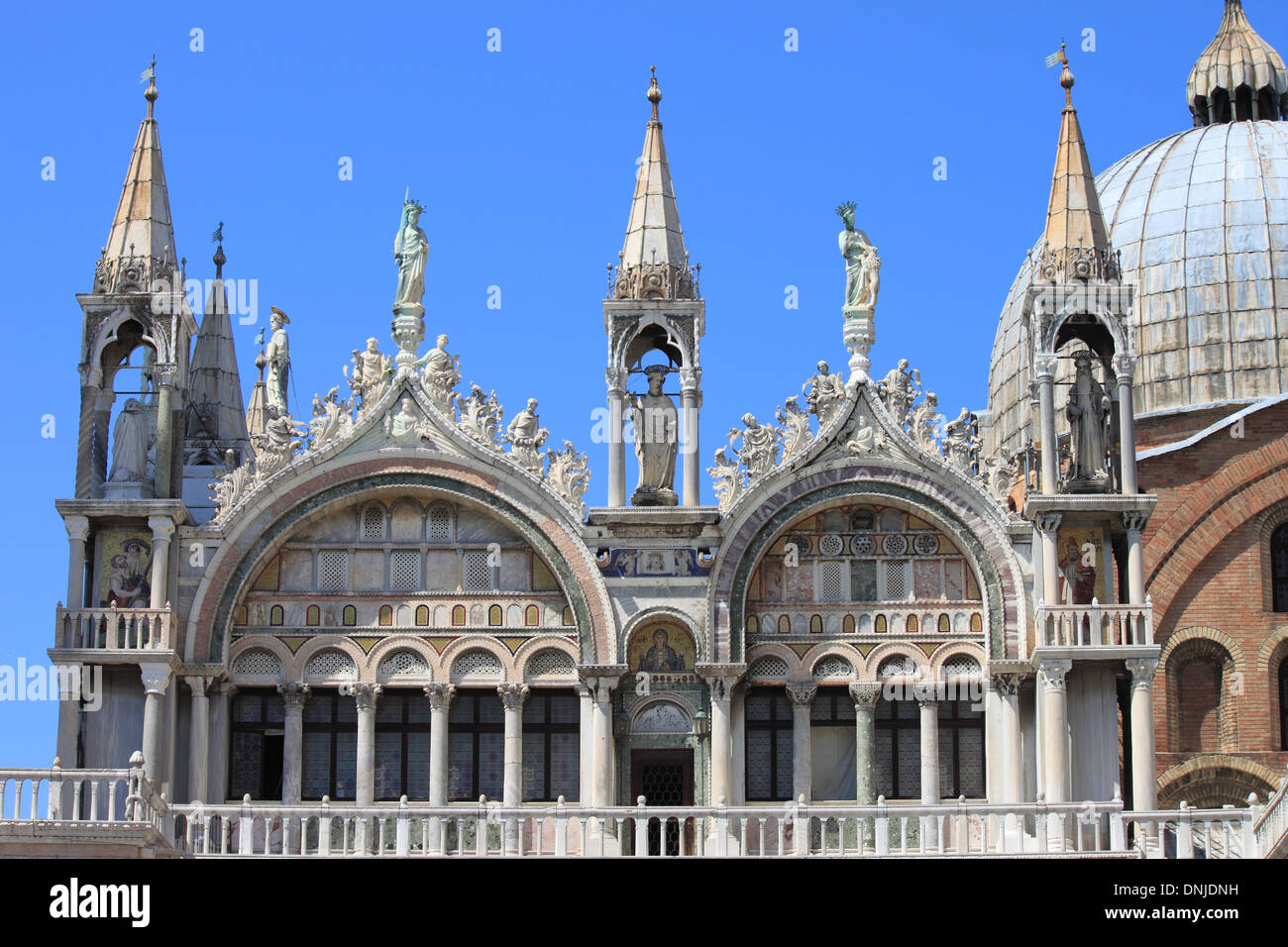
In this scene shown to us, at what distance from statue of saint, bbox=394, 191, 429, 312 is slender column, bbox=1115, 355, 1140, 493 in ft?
31.0

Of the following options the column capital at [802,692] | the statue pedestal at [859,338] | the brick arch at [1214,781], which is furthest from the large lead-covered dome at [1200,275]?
the column capital at [802,692]

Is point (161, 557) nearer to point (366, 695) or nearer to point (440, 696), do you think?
point (366, 695)

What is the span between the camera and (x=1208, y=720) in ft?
152

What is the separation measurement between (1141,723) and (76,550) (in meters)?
14.0

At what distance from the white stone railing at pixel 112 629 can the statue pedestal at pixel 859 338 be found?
31.6 ft

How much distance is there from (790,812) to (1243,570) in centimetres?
1372

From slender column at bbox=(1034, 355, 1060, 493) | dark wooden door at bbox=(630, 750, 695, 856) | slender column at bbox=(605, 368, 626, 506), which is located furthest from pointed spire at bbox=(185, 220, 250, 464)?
slender column at bbox=(1034, 355, 1060, 493)

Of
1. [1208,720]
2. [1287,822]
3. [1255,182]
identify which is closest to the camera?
[1287,822]

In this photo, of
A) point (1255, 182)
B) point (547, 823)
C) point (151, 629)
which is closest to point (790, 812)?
point (547, 823)

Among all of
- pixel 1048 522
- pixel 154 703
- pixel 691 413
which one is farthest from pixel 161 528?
pixel 1048 522

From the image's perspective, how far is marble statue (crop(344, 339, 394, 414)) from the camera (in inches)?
1539

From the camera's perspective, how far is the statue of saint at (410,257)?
130 ft

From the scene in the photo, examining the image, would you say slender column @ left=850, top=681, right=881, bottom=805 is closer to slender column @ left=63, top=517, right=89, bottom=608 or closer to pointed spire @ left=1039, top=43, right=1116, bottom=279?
pointed spire @ left=1039, top=43, right=1116, bottom=279

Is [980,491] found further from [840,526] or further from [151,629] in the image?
[151,629]
